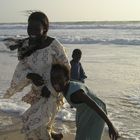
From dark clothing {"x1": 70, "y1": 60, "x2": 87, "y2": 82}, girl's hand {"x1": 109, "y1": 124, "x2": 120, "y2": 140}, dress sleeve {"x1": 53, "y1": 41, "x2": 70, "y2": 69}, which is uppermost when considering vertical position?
dress sleeve {"x1": 53, "y1": 41, "x2": 70, "y2": 69}

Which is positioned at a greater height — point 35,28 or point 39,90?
point 35,28

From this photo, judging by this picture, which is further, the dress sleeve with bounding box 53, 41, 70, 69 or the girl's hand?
the dress sleeve with bounding box 53, 41, 70, 69

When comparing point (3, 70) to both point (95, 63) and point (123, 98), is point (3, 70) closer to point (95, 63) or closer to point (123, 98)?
point (95, 63)

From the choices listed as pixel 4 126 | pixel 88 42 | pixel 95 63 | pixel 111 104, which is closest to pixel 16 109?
pixel 4 126

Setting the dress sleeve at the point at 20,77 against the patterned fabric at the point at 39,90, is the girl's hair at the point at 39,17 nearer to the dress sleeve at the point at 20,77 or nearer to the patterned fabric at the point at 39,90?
the patterned fabric at the point at 39,90

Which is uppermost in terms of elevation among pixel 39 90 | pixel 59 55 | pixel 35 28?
pixel 35 28

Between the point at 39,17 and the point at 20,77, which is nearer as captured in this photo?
the point at 39,17

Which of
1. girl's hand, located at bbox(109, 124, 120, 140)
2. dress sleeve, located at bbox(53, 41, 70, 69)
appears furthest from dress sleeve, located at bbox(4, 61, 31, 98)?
girl's hand, located at bbox(109, 124, 120, 140)

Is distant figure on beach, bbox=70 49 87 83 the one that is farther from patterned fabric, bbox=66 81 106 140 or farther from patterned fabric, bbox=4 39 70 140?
patterned fabric, bbox=66 81 106 140

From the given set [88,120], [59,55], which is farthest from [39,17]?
[88,120]

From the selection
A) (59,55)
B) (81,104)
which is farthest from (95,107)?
(59,55)

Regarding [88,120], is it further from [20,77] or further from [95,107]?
[20,77]

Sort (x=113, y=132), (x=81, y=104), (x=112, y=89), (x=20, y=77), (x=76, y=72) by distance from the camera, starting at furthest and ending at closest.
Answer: (x=112, y=89) < (x=76, y=72) < (x=20, y=77) < (x=81, y=104) < (x=113, y=132)

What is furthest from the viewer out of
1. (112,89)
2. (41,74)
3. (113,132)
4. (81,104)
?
(112,89)
